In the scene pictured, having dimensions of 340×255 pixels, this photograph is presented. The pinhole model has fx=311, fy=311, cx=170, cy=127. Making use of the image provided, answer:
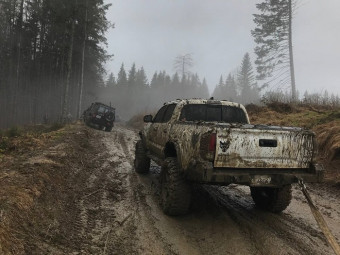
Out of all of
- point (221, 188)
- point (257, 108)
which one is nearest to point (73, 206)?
point (221, 188)

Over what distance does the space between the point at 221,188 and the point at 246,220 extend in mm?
2211

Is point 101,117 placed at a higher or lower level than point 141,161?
higher

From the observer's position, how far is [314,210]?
435cm

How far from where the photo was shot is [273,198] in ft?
19.2

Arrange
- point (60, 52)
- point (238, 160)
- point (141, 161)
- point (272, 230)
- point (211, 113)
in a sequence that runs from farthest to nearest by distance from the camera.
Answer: point (60, 52)
point (141, 161)
point (211, 113)
point (272, 230)
point (238, 160)

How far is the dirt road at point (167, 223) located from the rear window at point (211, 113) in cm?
169

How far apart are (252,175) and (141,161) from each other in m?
4.46

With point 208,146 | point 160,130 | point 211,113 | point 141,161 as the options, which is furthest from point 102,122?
point 208,146

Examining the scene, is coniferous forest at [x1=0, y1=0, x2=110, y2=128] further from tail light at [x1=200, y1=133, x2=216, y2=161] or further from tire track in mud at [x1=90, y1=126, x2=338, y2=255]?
tail light at [x1=200, y1=133, x2=216, y2=161]

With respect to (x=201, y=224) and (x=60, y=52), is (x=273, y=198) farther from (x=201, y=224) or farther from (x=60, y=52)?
(x=60, y=52)

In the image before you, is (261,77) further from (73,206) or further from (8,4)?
(73,206)

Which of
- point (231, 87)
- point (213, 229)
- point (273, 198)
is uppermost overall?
point (231, 87)

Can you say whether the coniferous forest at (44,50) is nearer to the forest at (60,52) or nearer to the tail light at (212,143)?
the forest at (60,52)

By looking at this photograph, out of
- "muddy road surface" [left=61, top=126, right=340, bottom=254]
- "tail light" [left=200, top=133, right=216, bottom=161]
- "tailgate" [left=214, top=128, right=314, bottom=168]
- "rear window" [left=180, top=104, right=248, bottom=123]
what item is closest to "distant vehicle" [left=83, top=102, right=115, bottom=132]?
"muddy road surface" [left=61, top=126, right=340, bottom=254]
